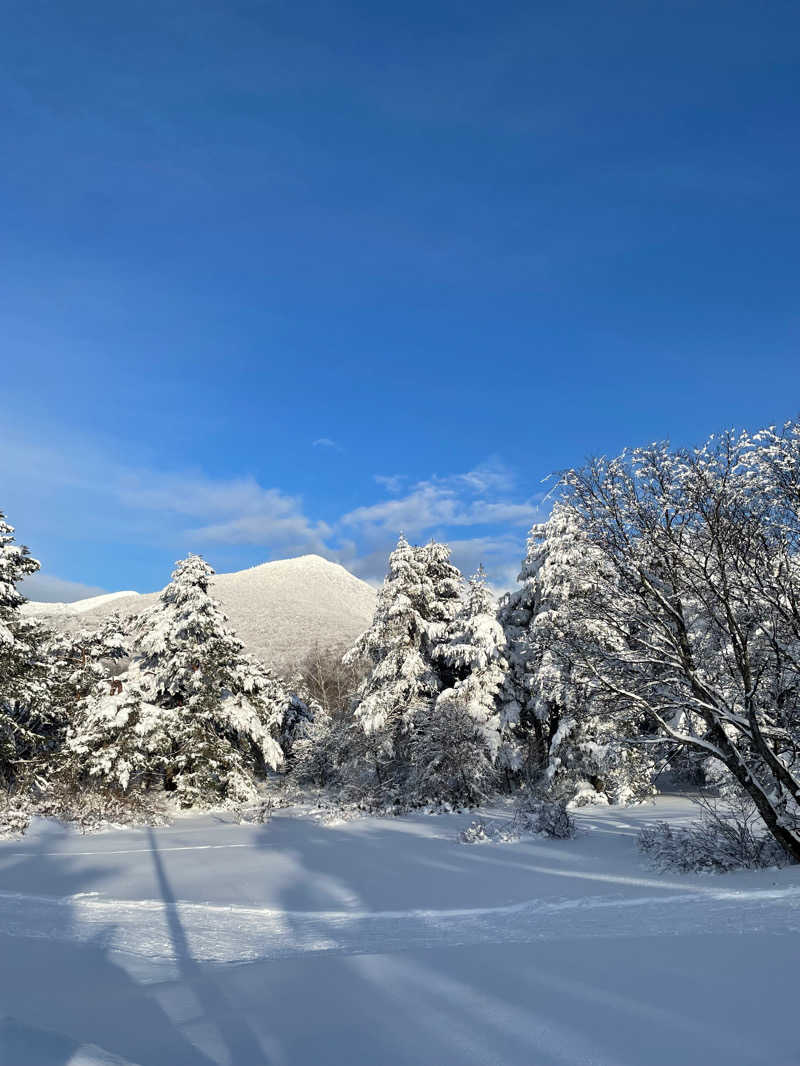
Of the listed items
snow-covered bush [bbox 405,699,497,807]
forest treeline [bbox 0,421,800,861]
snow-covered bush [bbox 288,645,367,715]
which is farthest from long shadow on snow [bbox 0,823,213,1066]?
snow-covered bush [bbox 288,645,367,715]

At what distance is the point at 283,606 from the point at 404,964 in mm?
124397

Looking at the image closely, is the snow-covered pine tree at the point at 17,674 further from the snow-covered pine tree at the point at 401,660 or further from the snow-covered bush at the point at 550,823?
the snow-covered bush at the point at 550,823

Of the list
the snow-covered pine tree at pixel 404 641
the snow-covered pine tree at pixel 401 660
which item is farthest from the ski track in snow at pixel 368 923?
the snow-covered pine tree at pixel 404 641

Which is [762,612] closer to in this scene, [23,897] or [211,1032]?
[211,1032]

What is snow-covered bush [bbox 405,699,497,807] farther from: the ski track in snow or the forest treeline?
the ski track in snow

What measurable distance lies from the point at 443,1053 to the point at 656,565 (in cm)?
862

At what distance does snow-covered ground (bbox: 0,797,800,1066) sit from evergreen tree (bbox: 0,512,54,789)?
8.26 meters

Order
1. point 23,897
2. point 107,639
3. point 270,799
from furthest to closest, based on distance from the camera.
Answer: point 107,639, point 270,799, point 23,897

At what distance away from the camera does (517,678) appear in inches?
1134

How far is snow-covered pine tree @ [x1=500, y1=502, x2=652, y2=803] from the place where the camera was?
12125mm

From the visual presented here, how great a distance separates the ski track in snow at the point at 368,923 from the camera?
24.8 feet

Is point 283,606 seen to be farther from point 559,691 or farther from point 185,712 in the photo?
point 559,691

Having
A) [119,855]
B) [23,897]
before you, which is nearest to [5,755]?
[119,855]

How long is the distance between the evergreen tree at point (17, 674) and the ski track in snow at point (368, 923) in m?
11.7
